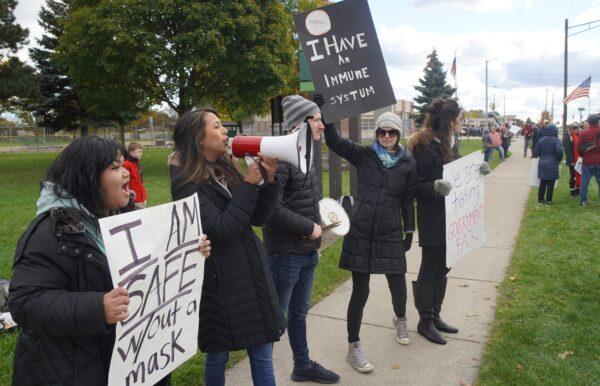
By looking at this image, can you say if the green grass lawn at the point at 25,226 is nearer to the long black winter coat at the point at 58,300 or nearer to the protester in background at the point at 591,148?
the long black winter coat at the point at 58,300

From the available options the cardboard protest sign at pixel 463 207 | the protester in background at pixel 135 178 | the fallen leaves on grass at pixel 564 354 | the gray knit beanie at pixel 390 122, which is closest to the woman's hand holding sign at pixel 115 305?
the gray knit beanie at pixel 390 122

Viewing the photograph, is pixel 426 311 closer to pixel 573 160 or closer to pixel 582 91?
pixel 573 160

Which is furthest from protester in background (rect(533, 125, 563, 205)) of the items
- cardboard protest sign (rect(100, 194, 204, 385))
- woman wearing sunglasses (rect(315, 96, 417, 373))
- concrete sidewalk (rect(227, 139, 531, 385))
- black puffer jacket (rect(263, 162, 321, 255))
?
cardboard protest sign (rect(100, 194, 204, 385))

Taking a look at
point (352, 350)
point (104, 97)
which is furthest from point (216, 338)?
point (104, 97)

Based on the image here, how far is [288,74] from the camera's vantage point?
2311cm

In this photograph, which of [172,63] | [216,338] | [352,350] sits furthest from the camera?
[172,63]

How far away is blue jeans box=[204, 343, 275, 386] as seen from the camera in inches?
100

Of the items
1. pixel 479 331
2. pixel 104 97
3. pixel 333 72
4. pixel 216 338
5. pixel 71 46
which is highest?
pixel 71 46

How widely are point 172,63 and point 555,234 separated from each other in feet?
52.1

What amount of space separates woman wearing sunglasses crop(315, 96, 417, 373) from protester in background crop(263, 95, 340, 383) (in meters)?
0.38

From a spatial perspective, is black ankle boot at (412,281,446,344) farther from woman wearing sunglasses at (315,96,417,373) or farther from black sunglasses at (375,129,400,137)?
black sunglasses at (375,129,400,137)

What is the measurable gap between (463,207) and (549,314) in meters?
1.37

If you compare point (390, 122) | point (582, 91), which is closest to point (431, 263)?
point (390, 122)

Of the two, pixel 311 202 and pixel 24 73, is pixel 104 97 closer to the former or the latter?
pixel 24 73
